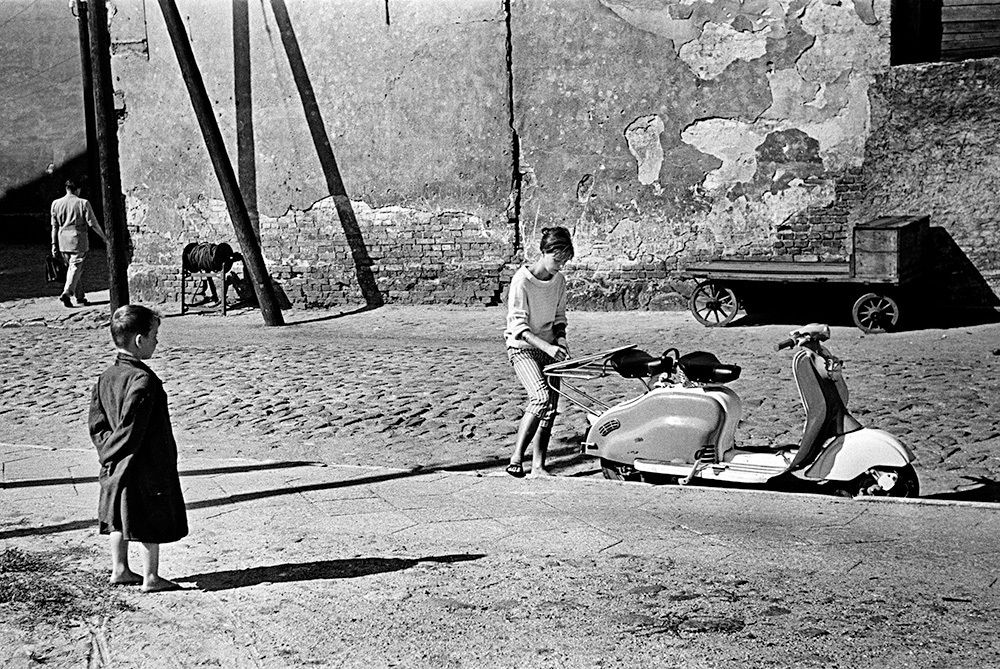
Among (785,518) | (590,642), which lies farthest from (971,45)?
(590,642)

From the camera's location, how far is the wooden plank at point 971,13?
516 inches

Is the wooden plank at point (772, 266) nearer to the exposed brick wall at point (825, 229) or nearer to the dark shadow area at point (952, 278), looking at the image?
the exposed brick wall at point (825, 229)

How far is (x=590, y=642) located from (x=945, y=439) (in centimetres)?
418

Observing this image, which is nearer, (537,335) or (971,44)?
(537,335)

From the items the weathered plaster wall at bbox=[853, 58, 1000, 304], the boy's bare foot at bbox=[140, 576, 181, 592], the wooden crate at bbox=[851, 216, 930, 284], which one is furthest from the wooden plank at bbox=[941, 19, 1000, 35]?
the boy's bare foot at bbox=[140, 576, 181, 592]

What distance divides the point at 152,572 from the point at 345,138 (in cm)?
982

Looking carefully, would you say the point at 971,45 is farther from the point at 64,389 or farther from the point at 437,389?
the point at 64,389

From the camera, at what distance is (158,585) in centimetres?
546

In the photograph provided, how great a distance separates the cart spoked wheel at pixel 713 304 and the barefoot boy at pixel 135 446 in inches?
319

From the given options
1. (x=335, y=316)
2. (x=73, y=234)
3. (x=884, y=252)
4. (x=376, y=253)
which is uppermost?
(x=73, y=234)

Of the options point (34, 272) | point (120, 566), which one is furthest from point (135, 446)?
point (34, 272)

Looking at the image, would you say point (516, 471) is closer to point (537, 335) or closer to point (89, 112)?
point (537, 335)

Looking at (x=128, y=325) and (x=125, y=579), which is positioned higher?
(x=128, y=325)

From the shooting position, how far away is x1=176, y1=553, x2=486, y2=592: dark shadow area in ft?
18.4
